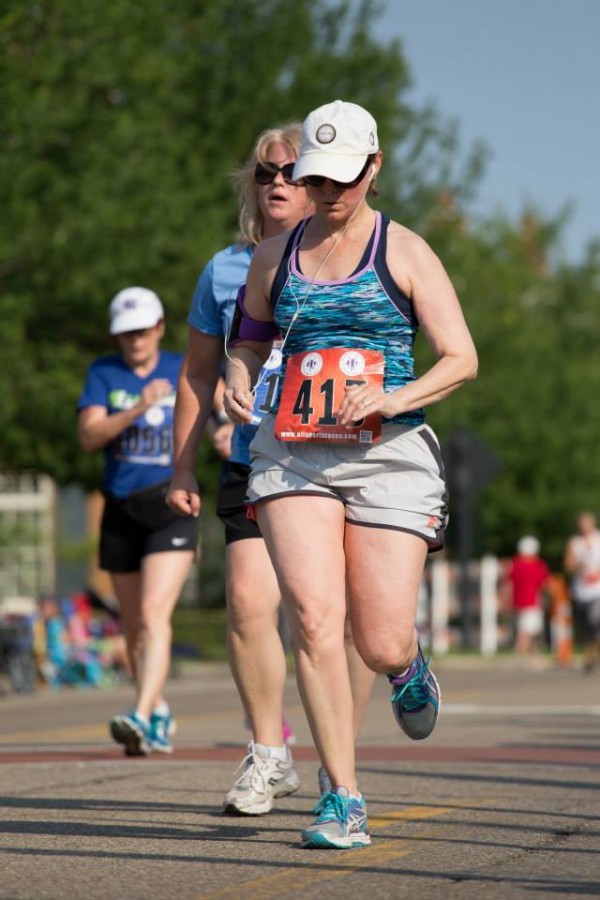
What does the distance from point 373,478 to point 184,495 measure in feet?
2.74

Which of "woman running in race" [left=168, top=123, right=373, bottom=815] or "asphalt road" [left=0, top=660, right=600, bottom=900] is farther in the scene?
"woman running in race" [left=168, top=123, right=373, bottom=815]

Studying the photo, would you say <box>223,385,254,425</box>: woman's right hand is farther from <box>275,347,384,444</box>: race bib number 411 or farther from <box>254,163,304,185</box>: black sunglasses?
<box>254,163,304,185</box>: black sunglasses

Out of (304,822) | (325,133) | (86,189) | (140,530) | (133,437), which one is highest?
(86,189)

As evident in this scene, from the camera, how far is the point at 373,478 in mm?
5625

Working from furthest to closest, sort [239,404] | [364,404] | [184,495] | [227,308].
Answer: [227,308] < [184,495] < [239,404] < [364,404]

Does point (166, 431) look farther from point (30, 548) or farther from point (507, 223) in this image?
point (507, 223)

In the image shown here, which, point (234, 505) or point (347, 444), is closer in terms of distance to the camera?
point (347, 444)

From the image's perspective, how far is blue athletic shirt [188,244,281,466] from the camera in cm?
663

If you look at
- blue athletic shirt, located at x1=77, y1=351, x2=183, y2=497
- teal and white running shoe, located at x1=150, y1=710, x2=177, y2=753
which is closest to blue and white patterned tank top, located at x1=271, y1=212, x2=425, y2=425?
blue athletic shirt, located at x1=77, y1=351, x2=183, y2=497

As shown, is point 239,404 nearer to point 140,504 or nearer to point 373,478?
point 373,478

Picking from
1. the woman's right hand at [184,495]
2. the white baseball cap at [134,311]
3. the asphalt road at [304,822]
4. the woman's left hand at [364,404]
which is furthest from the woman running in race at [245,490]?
the white baseball cap at [134,311]

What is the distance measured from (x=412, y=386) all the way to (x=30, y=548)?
2018cm

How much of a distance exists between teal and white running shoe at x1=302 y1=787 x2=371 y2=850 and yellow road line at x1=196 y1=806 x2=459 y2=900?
3 centimetres

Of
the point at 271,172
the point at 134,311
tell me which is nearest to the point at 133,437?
the point at 134,311
